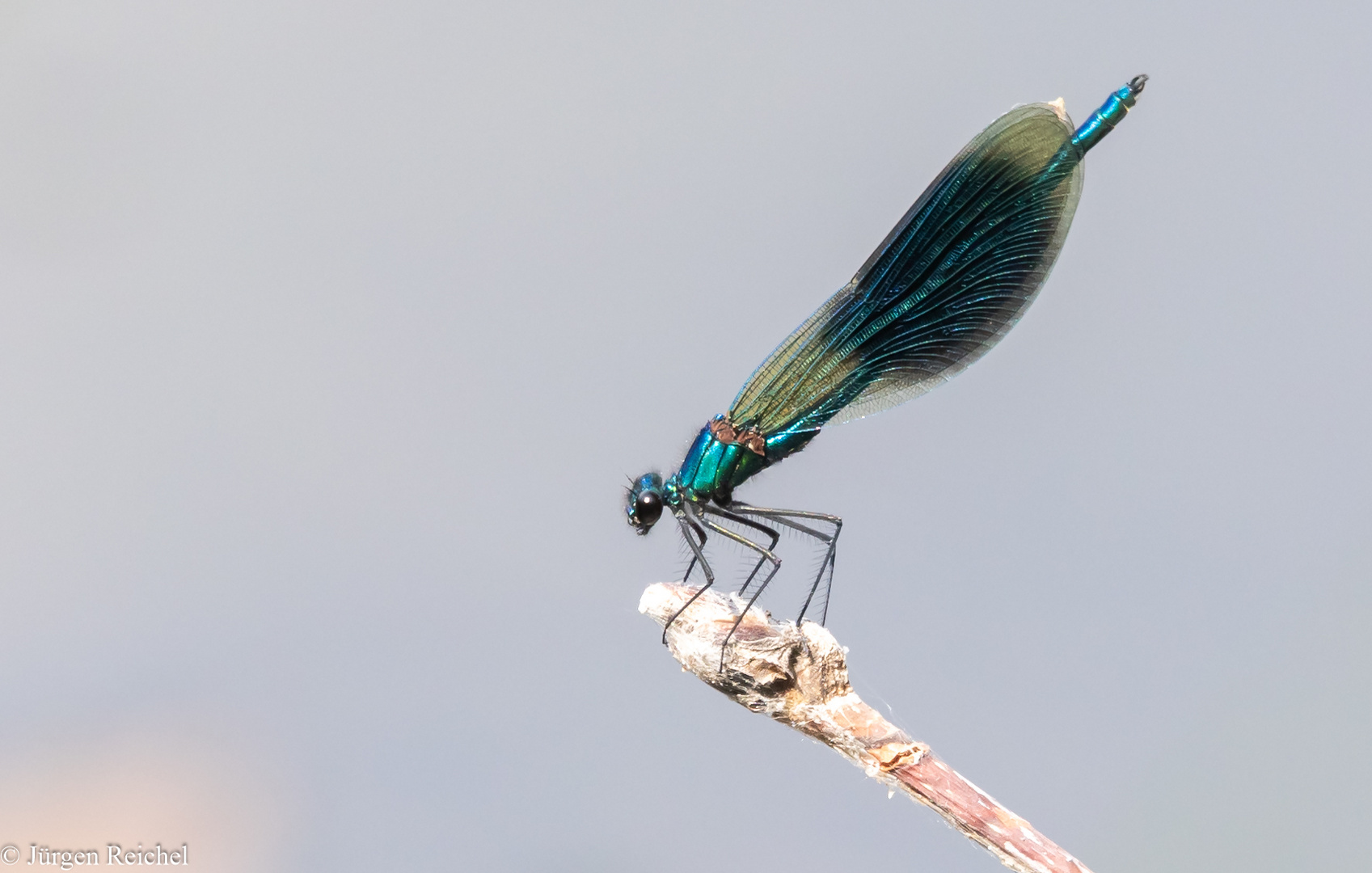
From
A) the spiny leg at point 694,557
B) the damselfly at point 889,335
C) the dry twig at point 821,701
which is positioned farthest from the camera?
the damselfly at point 889,335

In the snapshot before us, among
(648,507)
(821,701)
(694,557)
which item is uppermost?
(648,507)

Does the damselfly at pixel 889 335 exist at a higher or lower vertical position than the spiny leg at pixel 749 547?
higher

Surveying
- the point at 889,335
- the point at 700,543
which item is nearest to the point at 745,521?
the point at 700,543

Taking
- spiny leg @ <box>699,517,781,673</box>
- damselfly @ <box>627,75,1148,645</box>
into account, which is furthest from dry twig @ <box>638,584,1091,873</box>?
damselfly @ <box>627,75,1148,645</box>

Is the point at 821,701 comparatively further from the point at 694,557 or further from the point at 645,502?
the point at 645,502

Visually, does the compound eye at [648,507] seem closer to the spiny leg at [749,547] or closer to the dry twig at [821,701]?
the spiny leg at [749,547]

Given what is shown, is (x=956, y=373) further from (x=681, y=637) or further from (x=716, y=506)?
(x=681, y=637)

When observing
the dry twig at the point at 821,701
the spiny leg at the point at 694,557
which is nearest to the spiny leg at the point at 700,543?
the spiny leg at the point at 694,557
